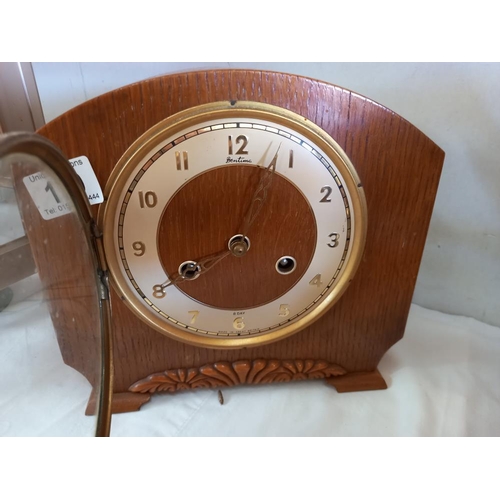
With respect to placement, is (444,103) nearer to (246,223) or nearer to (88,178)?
(246,223)

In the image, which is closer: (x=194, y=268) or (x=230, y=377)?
(x=194, y=268)

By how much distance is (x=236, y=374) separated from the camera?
0.75 metres

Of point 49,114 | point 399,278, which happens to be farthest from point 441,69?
point 49,114

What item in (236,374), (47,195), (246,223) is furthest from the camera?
(236,374)

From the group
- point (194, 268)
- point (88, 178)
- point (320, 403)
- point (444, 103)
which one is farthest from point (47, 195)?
point (444, 103)

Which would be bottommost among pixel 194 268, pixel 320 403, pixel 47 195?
pixel 320 403

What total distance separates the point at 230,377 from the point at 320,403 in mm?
166

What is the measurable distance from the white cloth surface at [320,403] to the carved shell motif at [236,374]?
0.11 feet

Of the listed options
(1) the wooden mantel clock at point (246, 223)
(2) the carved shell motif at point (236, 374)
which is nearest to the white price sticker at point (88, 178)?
(1) the wooden mantel clock at point (246, 223)

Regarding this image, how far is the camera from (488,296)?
98 cm

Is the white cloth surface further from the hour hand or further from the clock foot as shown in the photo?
the hour hand

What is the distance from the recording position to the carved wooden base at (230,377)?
0.74 metres

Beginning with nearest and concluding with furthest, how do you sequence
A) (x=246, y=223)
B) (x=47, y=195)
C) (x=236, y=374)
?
(x=47, y=195) < (x=246, y=223) < (x=236, y=374)

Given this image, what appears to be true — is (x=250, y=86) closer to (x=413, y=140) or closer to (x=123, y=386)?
(x=413, y=140)
